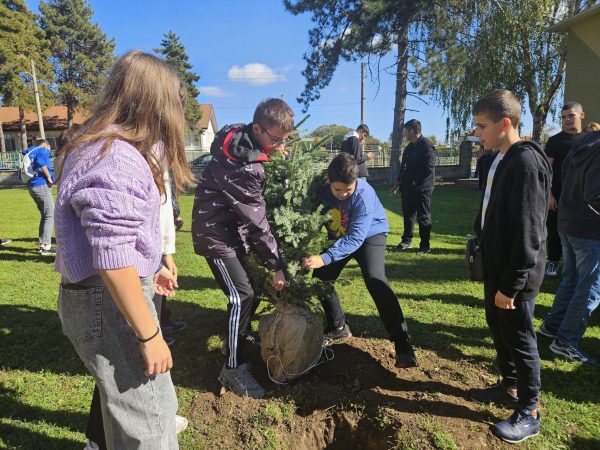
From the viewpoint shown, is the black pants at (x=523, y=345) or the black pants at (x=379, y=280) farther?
the black pants at (x=379, y=280)

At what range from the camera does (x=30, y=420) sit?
9.64 ft

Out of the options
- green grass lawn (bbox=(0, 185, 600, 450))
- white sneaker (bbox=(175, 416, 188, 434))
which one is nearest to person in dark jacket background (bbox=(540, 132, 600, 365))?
green grass lawn (bbox=(0, 185, 600, 450))

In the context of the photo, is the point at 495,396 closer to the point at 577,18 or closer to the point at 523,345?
the point at 523,345

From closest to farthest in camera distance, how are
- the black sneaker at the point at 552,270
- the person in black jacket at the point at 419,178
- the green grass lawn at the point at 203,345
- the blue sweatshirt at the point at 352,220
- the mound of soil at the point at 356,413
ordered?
the mound of soil at the point at 356,413 < the green grass lawn at the point at 203,345 < the blue sweatshirt at the point at 352,220 < the black sneaker at the point at 552,270 < the person in black jacket at the point at 419,178

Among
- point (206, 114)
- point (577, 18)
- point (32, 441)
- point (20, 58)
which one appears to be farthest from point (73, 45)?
point (32, 441)

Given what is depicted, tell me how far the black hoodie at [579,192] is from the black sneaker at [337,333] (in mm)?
2099

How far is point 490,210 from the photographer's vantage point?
2631 millimetres

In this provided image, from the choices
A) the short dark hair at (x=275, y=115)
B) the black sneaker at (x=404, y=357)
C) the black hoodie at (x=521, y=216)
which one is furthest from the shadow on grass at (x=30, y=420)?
the black hoodie at (x=521, y=216)

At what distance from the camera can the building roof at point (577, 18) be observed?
400 inches

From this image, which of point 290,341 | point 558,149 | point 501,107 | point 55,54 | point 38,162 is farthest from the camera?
point 55,54

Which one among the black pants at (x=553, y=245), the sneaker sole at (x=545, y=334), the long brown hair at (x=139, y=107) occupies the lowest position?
the sneaker sole at (x=545, y=334)

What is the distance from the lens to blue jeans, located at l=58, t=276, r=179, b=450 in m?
1.57

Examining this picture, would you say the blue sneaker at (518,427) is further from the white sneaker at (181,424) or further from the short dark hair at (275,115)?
the short dark hair at (275,115)

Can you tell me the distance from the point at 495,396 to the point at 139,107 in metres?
2.92
